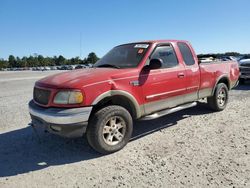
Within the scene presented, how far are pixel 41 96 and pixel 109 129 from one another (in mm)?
1310

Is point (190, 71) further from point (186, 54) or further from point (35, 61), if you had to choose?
point (35, 61)

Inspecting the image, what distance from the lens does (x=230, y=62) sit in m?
7.17

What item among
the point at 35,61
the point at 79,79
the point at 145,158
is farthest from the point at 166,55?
the point at 35,61

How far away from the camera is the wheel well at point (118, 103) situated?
4.20 meters

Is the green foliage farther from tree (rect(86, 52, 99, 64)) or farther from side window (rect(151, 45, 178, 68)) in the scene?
side window (rect(151, 45, 178, 68))

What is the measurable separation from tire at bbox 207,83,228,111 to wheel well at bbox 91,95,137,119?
9.66 feet

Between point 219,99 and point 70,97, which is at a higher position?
point 70,97

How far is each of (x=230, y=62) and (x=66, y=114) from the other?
5.40 metres

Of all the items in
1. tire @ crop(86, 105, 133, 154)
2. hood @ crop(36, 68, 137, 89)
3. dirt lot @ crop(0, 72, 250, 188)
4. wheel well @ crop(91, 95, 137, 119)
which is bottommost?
dirt lot @ crop(0, 72, 250, 188)

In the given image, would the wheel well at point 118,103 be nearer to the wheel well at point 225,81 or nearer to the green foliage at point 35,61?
the wheel well at point 225,81

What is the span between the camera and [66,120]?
12.2 ft

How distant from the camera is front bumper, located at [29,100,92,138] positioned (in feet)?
12.3

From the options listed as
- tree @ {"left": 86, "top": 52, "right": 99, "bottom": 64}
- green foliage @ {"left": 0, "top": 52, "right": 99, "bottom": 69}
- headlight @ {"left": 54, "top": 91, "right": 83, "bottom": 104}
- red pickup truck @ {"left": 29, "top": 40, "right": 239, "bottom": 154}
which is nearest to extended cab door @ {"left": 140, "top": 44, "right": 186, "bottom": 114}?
red pickup truck @ {"left": 29, "top": 40, "right": 239, "bottom": 154}

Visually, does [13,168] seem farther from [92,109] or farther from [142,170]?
[142,170]
